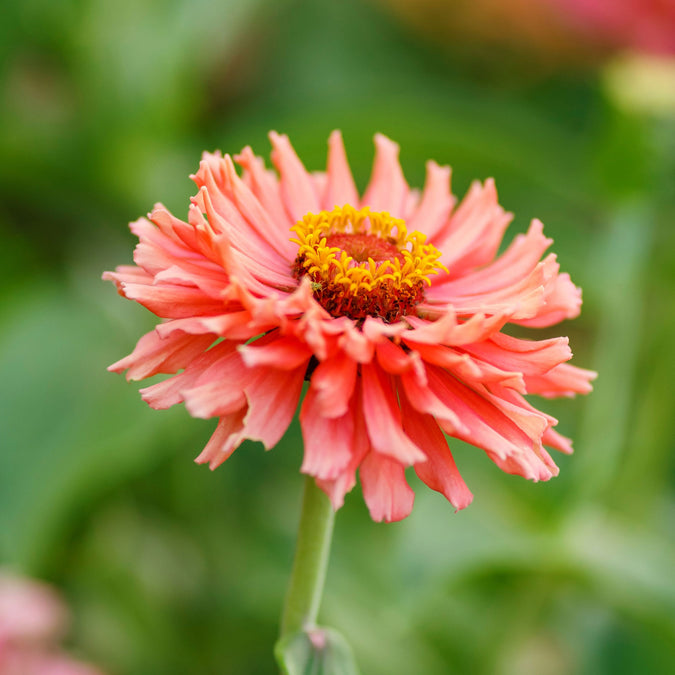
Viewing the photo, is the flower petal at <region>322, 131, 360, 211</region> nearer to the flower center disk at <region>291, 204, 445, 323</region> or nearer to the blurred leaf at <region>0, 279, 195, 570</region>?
the flower center disk at <region>291, 204, 445, 323</region>

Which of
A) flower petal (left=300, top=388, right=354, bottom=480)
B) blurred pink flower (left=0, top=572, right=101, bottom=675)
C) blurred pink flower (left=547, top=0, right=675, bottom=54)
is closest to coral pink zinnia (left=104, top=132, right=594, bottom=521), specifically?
flower petal (left=300, top=388, right=354, bottom=480)

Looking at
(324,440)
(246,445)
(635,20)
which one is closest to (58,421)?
(246,445)

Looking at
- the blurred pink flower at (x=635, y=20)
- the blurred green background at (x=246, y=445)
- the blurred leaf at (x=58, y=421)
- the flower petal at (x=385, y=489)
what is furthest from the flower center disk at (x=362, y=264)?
the blurred pink flower at (x=635, y=20)

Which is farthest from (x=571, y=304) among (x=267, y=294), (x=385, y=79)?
(x=385, y=79)

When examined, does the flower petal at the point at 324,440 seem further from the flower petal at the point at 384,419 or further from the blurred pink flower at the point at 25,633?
the blurred pink flower at the point at 25,633

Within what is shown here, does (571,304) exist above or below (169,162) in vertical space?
below

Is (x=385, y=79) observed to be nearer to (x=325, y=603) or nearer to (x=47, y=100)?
(x=47, y=100)
